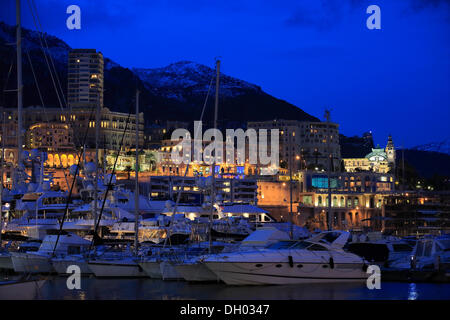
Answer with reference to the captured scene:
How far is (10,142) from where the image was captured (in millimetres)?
128000

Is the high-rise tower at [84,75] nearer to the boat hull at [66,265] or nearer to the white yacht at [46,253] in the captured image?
the white yacht at [46,253]

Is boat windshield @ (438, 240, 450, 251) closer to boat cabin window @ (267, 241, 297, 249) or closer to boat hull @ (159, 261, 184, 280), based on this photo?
boat cabin window @ (267, 241, 297, 249)

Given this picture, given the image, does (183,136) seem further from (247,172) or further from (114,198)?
(114,198)

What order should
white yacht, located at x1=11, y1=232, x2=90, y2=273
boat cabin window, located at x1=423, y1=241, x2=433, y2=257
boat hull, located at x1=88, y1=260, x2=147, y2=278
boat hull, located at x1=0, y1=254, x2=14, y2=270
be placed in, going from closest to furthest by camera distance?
1. boat cabin window, located at x1=423, y1=241, x2=433, y2=257
2. boat hull, located at x1=88, y1=260, x2=147, y2=278
3. white yacht, located at x1=11, y1=232, x2=90, y2=273
4. boat hull, located at x1=0, y1=254, x2=14, y2=270

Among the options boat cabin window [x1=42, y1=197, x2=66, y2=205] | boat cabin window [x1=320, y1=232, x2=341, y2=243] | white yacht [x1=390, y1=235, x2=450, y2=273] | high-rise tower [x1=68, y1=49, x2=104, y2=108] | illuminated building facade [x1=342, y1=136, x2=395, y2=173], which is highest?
high-rise tower [x1=68, y1=49, x2=104, y2=108]

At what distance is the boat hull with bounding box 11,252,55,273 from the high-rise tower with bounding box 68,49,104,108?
12236 centimetres

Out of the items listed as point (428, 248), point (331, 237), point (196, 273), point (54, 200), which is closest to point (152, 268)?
point (196, 273)

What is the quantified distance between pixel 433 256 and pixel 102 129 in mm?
114673

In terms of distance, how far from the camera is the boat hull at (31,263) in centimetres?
3306

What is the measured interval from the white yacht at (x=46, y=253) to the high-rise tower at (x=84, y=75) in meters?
119

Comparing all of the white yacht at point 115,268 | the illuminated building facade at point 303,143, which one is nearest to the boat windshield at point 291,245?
the white yacht at point 115,268

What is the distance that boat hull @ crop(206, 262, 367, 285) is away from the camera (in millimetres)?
26781

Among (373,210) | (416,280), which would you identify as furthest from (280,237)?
(373,210)

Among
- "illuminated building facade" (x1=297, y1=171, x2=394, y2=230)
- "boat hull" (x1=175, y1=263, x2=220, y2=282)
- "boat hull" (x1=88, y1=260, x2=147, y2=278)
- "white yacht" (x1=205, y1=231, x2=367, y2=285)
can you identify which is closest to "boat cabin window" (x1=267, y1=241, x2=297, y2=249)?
"white yacht" (x1=205, y1=231, x2=367, y2=285)
